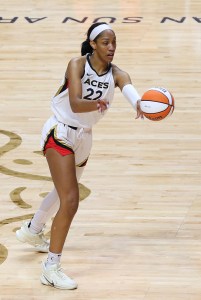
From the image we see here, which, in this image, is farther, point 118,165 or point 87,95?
point 118,165

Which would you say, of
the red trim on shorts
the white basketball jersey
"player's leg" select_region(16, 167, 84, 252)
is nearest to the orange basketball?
the white basketball jersey

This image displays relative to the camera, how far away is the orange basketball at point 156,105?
6.38m

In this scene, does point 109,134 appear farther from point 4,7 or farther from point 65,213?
point 4,7

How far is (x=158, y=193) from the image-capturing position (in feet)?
26.8

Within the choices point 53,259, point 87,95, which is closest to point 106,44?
point 87,95

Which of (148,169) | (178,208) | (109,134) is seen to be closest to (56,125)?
(178,208)

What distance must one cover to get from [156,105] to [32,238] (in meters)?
1.29

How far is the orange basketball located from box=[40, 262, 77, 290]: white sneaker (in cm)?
108

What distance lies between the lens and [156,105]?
251 inches

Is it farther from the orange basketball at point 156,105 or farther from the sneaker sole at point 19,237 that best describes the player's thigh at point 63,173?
the sneaker sole at point 19,237

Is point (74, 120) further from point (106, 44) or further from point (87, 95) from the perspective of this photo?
point (106, 44)

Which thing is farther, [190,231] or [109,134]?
[109,134]

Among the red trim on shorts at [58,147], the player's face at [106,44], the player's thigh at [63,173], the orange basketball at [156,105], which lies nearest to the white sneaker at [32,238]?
the player's thigh at [63,173]

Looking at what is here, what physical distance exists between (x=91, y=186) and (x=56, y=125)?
71.9 inches
